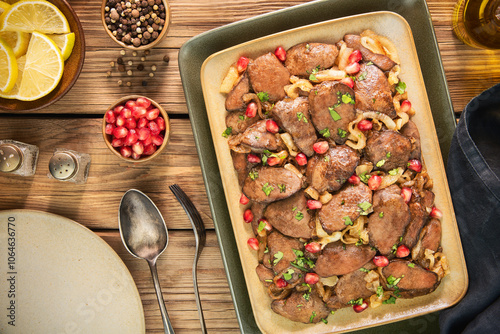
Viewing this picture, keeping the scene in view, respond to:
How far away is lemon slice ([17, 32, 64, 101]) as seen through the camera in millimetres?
2590

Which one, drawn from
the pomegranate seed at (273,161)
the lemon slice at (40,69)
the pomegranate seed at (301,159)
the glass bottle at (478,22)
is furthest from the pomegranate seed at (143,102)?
the glass bottle at (478,22)

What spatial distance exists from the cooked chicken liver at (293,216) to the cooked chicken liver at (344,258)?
0.18 meters

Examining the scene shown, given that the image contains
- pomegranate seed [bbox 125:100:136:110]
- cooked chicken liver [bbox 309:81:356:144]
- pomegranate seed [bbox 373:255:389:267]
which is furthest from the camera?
pomegranate seed [bbox 125:100:136:110]

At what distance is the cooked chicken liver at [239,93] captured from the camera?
259 centimetres

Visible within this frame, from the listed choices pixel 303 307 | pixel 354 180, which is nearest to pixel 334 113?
pixel 354 180

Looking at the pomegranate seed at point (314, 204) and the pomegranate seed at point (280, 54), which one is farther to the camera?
the pomegranate seed at point (280, 54)

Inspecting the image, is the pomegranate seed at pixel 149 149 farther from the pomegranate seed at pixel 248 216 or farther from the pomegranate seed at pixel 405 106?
the pomegranate seed at pixel 405 106

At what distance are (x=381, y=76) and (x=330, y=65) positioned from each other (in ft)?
1.13

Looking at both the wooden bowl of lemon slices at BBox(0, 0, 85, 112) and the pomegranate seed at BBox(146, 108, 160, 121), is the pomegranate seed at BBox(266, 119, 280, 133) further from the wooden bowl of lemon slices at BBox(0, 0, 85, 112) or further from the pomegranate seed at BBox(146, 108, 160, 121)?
the wooden bowl of lemon slices at BBox(0, 0, 85, 112)

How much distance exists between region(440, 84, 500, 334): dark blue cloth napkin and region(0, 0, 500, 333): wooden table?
40cm

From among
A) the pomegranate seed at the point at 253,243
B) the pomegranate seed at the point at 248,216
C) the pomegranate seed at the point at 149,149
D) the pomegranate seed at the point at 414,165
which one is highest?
the pomegranate seed at the point at 149,149

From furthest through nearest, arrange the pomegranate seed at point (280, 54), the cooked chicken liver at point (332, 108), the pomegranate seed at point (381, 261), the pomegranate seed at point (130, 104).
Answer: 1. the pomegranate seed at point (130, 104)
2. the pomegranate seed at point (280, 54)
3. the pomegranate seed at point (381, 261)
4. the cooked chicken liver at point (332, 108)

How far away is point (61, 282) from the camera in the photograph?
2893 millimetres

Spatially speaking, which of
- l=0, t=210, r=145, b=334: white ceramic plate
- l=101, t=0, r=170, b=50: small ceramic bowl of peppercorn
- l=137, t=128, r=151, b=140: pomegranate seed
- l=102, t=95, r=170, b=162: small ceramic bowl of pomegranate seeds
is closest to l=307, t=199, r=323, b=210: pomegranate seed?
l=102, t=95, r=170, b=162: small ceramic bowl of pomegranate seeds
